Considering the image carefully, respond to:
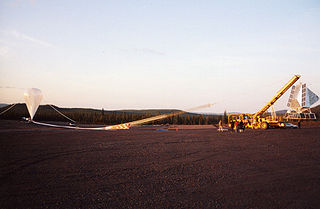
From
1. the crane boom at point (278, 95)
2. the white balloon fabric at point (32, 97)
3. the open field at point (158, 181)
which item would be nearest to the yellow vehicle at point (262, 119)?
the crane boom at point (278, 95)

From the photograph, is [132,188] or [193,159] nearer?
[132,188]

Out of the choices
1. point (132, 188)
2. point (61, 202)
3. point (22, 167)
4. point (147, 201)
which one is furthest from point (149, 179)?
point (22, 167)

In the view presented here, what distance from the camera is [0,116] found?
5359 cm

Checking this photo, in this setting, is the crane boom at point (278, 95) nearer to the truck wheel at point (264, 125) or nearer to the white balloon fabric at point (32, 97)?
the truck wheel at point (264, 125)

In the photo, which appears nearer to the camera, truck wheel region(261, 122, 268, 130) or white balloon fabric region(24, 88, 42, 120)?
white balloon fabric region(24, 88, 42, 120)

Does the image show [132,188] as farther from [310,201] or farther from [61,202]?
[310,201]

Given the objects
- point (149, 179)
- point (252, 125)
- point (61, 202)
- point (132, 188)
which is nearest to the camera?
point (61, 202)

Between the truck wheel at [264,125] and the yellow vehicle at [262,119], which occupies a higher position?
the yellow vehicle at [262,119]

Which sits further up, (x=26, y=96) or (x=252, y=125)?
(x=26, y=96)

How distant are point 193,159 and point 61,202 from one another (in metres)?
6.71

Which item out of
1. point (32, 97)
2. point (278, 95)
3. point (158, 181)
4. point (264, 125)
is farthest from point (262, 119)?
point (32, 97)

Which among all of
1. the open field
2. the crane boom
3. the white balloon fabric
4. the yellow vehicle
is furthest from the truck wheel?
the white balloon fabric

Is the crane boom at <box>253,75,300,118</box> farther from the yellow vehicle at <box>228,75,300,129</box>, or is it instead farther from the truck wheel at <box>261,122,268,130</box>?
the truck wheel at <box>261,122,268,130</box>

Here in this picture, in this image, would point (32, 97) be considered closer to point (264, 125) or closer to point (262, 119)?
point (264, 125)
